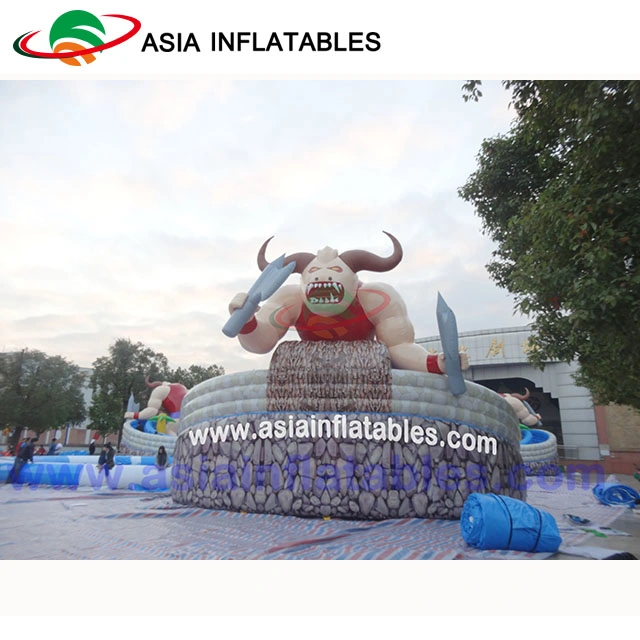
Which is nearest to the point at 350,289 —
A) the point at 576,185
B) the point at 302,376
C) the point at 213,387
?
the point at 302,376

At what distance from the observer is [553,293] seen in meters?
7.04

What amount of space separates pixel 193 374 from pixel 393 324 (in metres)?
29.8

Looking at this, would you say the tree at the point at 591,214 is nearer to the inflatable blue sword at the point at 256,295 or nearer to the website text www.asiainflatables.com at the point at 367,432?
the website text www.asiainflatables.com at the point at 367,432

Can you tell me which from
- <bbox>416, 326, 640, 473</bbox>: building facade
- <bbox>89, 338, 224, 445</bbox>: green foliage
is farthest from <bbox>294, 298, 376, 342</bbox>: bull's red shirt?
<bbox>89, 338, 224, 445</bbox>: green foliage

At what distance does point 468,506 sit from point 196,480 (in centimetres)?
438

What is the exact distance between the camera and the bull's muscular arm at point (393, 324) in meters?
7.78

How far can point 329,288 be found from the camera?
7.96 meters

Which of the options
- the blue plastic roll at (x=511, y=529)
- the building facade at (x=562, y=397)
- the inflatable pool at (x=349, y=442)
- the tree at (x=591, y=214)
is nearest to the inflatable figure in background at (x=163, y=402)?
the building facade at (x=562, y=397)

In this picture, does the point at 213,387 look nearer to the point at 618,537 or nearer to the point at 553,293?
the point at 553,293

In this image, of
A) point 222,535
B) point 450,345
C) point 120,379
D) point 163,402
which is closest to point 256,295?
point 450,345

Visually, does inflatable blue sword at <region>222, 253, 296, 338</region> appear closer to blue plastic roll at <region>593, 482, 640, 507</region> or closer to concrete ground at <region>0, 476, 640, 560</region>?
concrete ground at <region>0, 476, 640, 560</region>

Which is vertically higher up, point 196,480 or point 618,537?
point 196,480

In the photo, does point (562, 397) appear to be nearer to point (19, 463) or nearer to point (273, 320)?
point (273, 320)
